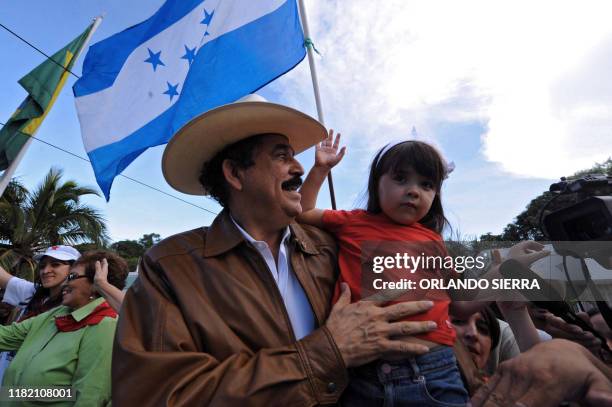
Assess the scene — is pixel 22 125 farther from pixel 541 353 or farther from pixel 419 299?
pixel 541 353

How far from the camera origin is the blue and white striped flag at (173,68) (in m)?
3.45

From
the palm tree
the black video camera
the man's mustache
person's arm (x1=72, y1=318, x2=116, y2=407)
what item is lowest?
person's arm (x1=72, y1=318, x2=116, y2=407)

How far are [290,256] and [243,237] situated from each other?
8.4 inches

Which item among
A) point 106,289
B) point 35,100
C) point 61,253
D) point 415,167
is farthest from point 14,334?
point 415,167

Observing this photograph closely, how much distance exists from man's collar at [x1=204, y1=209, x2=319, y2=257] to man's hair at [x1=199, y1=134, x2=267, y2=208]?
0.17 m

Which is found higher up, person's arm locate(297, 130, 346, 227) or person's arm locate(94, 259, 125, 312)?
person's arm locate(297, 130, 346, 227)

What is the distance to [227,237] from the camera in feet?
5.24

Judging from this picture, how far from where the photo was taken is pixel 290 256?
164cm

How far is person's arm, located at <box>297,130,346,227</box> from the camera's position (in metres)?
1.94

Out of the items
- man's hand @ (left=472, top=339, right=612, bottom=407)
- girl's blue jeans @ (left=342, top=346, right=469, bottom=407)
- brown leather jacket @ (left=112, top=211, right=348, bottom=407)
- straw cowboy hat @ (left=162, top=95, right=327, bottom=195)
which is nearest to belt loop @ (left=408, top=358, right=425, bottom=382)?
girl's blue jeans @ (left=342, top=346, right=469, bottom=407)

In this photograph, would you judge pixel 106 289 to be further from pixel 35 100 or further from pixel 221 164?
pixel 35 100

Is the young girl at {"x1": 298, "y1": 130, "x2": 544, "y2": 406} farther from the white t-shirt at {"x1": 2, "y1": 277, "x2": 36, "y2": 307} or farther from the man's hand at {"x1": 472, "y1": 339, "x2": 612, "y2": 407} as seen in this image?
the white t-shirt at {"x1": 2, "y1": 277, "x2": 36, "y2": 307}

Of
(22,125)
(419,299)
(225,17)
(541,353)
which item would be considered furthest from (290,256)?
(22,125)

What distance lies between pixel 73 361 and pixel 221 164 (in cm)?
187
